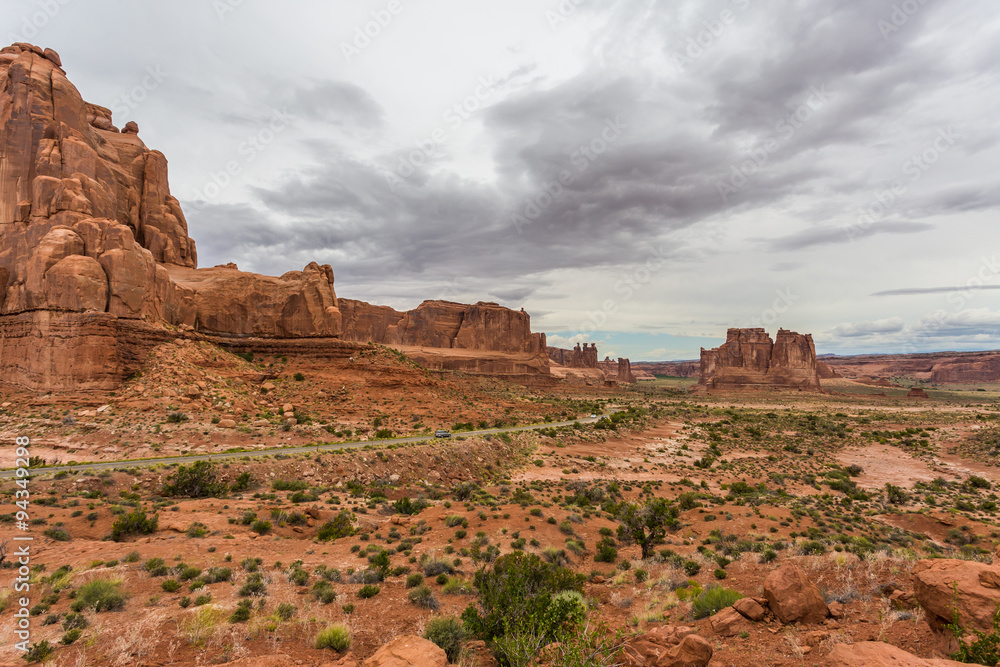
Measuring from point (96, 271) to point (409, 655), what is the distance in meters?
37.5

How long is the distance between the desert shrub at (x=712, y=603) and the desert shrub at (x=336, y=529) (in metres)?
12.2

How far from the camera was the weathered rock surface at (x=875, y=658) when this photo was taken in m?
4.79

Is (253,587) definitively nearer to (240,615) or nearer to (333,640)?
(240,615)

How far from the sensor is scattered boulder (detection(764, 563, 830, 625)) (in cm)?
786

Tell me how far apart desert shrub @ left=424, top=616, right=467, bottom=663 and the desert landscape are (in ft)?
0.19

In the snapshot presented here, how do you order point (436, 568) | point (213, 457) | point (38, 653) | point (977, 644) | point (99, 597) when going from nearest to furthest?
point (977, 644)
point (38, 653)
point (99, 597)
point (436, 568)
point (213, 457)

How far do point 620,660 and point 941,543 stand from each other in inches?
733

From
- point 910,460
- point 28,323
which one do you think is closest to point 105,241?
point 28,323

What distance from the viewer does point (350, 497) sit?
21.1m

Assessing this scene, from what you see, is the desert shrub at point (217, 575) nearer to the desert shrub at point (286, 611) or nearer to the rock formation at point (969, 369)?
the desert shrub at point (286, 611)

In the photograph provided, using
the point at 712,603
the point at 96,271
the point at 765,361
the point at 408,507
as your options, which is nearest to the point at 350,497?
the point at 408,507

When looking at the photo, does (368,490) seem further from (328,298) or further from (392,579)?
(328,298)

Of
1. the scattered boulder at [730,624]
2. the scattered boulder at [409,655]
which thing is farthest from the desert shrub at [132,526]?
the scattered boulder at [730,624]

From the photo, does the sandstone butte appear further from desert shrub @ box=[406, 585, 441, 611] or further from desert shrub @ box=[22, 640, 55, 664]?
desert shrub @ box=[406, 585, 441, 611]
